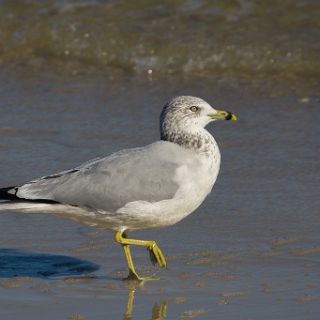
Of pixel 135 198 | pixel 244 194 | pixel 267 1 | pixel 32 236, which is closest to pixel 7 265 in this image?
pixel 32 236

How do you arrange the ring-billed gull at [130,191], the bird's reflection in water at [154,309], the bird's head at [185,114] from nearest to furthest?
the bird's reflection in water at [154,309] < the ring-billed gull at [130,191] < the bird's head at [185,114]

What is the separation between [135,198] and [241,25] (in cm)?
562

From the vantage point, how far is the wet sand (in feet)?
18.0

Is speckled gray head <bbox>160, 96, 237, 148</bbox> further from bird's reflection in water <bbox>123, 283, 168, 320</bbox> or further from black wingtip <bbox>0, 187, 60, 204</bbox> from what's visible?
bird's reflection in water <bbox>123, 283, 168, 320</bbox>

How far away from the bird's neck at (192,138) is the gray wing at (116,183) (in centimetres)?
12

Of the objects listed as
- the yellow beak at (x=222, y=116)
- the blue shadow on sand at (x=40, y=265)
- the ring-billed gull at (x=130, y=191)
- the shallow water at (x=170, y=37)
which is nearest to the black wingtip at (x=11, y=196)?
the ring-billed gull at (x=130, y=191)

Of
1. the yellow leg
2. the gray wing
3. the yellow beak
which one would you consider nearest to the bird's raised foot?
the yellow leg

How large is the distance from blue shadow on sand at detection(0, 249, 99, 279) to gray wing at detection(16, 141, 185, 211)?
39 cm

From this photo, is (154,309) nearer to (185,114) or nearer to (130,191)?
(130,191)

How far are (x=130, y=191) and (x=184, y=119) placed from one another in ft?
2.05

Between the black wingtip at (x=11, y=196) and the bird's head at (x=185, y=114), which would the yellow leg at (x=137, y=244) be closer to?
the black wingtip at (x=11, y=196)

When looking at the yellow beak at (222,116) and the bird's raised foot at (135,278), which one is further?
the yellow beak at (222,116)

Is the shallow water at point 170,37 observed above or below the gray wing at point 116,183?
above

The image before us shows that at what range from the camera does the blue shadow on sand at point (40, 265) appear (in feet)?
19.8
